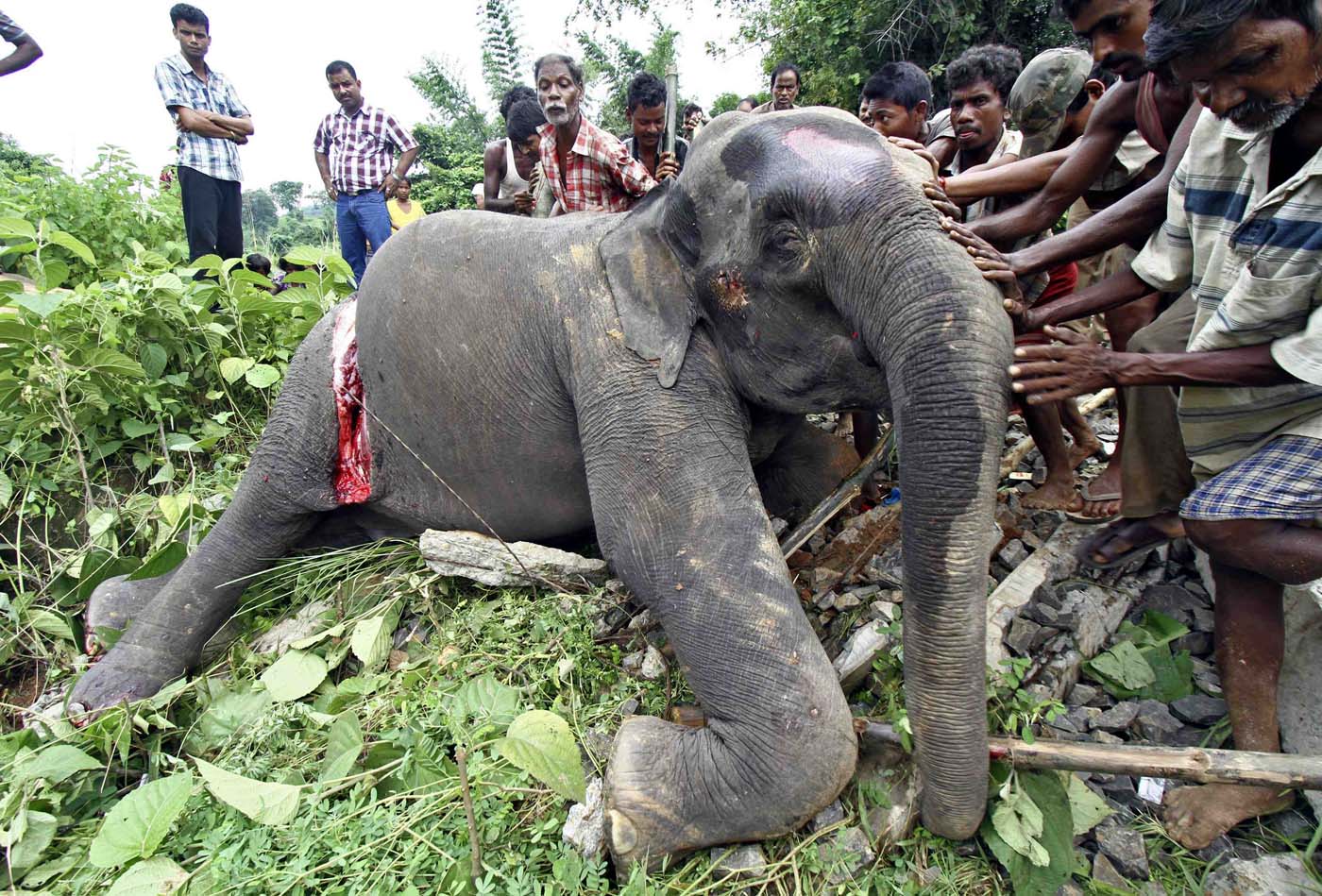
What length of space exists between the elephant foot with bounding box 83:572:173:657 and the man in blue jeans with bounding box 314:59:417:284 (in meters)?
3.68

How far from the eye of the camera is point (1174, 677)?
225 cm

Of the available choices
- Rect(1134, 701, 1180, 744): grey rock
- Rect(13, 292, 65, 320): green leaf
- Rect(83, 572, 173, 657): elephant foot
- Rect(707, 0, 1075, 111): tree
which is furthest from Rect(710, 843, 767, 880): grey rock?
Rect(707, 0, 1075, 111): tree

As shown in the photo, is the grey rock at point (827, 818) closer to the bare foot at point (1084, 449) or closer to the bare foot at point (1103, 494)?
the bare foot at point (1103, 494)

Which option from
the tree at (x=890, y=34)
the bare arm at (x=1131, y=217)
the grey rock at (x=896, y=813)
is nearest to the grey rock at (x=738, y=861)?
the grey rock at (x=896, y=813)

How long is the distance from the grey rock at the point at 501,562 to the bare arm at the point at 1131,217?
1.76 metres

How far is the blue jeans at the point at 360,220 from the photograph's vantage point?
249 inches

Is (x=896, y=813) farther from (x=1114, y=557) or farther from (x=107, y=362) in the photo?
(x=107, y=362)

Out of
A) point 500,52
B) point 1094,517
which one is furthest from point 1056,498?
point 500,52

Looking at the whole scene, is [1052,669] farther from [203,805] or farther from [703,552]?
[203,805]

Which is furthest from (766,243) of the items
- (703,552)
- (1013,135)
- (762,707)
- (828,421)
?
(1013,135)

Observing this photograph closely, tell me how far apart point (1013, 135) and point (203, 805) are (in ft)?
14.4

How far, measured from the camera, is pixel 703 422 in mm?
2070

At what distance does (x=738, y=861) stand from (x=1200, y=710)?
146cm

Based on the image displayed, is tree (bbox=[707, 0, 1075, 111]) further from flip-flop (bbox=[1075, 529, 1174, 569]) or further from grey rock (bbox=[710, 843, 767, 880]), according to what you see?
grey rock (bbox=[710, 843, 767, 880])
